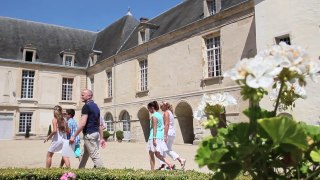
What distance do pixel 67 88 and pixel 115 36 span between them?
5944 millimetres

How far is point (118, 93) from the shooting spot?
72.5 feet

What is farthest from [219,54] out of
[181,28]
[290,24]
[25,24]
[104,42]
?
[25,24]

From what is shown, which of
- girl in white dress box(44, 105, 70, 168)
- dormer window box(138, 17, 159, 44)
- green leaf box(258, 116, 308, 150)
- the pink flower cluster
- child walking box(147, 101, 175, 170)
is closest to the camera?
green leaf box(258, 116, 308, 150)

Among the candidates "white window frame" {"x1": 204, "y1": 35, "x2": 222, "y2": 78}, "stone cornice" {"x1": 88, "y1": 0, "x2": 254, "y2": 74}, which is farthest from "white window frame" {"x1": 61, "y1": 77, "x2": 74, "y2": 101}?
"white window frame" {"x1": 204, "y1": 35, "x2": 222, "y2": 78}

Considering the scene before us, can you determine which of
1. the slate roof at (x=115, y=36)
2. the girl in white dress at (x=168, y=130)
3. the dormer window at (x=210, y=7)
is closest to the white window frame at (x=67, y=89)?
the slate roof at (x=115, y=36)

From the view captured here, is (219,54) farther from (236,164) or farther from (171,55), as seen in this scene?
(236,164)

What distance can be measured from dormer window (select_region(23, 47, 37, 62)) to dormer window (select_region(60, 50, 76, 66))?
2168 mm

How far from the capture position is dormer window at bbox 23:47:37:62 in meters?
24.7

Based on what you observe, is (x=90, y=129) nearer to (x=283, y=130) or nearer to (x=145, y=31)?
(x=283, y=130)

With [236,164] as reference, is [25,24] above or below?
above

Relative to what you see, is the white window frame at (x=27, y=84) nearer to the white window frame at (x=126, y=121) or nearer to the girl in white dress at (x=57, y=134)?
the white window frame at (x=126, y=121)

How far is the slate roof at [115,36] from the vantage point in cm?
2384

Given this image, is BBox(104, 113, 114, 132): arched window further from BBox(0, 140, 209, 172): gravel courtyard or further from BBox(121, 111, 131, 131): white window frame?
BBox(0, 140, 209, 172): gravel courtyard

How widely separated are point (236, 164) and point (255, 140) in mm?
129
